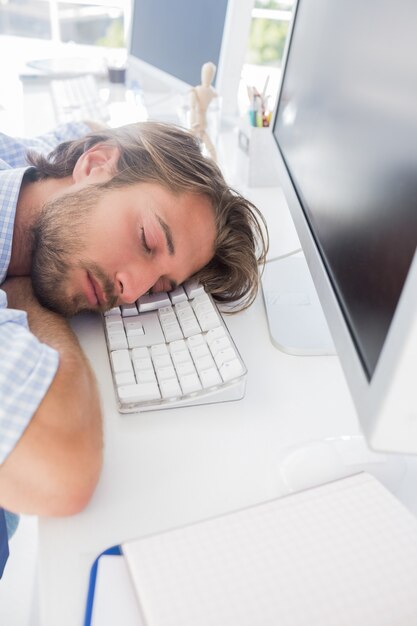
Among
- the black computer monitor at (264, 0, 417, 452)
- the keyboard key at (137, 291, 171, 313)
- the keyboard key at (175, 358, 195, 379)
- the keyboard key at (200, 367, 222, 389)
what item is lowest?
the keyboard key at (137, 291, 171, 313)

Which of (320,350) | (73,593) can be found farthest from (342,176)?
(73,593)

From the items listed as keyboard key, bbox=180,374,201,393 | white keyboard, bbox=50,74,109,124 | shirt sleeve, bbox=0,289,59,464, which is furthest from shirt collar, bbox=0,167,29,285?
white keyboard, bbox=50,74,109,124

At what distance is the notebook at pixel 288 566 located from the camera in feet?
1.23

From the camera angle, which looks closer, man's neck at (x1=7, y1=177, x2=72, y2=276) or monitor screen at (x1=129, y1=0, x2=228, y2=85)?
man's neck at (x1=7, y1=177, x2=72, y2=276)

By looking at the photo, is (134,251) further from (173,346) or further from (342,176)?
(342,176)

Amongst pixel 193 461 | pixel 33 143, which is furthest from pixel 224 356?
pixel 33 143

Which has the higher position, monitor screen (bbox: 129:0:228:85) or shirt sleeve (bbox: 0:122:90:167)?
monitor screen (bbox: 129:0:228:85)

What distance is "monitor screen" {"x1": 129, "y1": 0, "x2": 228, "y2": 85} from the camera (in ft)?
4.47

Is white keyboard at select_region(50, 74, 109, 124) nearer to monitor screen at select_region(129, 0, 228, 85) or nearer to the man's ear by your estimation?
monitor screen at select_region(129, 0, 228, 85)

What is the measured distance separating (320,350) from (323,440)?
168 mm

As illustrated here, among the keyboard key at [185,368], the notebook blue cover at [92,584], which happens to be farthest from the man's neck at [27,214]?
the notebook blue cover at [92,584]

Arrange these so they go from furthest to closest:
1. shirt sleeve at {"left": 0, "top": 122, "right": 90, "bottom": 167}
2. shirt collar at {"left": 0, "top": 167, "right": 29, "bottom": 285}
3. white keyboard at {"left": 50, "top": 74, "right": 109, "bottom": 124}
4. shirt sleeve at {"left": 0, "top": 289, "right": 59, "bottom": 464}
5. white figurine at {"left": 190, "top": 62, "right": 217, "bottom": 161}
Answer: white keyboard at {"left": 50, "top": 74, "right": 109, "bottom": 124} → white figurine at {"left": 190, "top": 62, "right": 217, "bottom": 161} → shirt sleeve at {"left": 0, "top": 122, "right": 90, "bottom": 167} → shirt collar at {"left": 0, "top": 167, "right": 29, "bottom": 285} → shirt sleeve at {"left": 0, "top": 289, "right": 59, "bottom": 464}

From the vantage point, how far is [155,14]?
64.4 inches

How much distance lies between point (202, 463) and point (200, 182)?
0.51 meters
